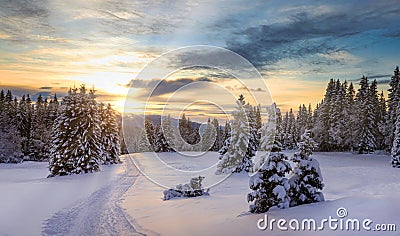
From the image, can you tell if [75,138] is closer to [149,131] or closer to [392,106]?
[149,131]

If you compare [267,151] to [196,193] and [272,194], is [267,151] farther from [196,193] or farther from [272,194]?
[196,193]

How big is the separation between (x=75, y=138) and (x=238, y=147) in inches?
754

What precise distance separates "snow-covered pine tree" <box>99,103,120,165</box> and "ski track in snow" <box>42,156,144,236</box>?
31.2 meters

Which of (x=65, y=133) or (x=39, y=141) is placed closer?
(x=65, y=133)

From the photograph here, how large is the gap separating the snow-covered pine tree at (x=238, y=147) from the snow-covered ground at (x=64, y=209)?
1295 centimetres

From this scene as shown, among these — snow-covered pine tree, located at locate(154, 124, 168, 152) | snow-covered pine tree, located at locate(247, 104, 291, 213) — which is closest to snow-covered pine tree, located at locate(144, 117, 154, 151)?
snow-covered pine tree, located at locate(154, 124, 168, 152)

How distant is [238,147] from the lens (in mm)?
37344

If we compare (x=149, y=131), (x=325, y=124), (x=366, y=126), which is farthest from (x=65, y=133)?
(x=325, y=124)

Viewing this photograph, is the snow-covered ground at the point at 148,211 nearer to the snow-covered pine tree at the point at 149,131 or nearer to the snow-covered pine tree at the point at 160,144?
the snow-covered pine tree at the point at 160,144

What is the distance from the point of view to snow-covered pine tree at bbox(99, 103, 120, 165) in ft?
170

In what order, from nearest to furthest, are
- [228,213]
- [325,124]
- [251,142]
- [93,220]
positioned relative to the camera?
[93,220]
[228,213]
[251,142]
[325,124]

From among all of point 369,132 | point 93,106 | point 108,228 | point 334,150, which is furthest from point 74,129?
point 334,150

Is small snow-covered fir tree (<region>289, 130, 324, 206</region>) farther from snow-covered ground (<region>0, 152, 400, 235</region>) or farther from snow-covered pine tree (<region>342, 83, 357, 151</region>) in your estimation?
snow-covered pine tree (<region>342, 83, 357, 151</region>)

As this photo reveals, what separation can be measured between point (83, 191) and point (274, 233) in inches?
713
